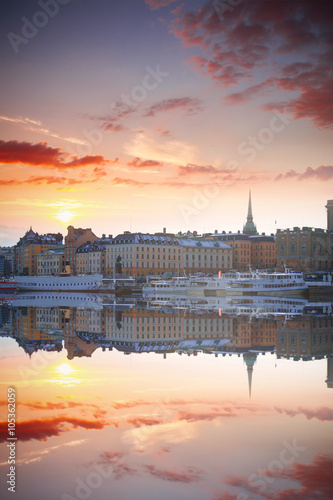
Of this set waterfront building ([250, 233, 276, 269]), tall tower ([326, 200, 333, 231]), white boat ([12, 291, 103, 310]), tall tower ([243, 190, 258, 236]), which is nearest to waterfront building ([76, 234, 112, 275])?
waterfront building ([250, 233, 276, 269])

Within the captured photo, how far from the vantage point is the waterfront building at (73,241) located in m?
148

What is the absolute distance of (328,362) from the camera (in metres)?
18.1

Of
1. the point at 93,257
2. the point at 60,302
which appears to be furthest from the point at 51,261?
the point at 60,302

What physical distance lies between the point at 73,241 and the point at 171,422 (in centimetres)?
14024

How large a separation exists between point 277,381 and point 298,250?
371ft

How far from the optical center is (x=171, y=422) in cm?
1109

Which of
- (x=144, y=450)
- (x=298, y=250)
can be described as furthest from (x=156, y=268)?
(x=144, y=450)

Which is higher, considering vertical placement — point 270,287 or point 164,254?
point 164,254

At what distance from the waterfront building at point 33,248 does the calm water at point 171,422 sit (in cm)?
15440

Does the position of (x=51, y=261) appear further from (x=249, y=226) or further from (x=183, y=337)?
(x=183, y=337)

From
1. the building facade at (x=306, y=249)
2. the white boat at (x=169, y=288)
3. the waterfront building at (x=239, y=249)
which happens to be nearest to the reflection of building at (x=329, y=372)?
the white boat at (x=169, y=288)

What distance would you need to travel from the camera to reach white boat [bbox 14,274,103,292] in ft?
364

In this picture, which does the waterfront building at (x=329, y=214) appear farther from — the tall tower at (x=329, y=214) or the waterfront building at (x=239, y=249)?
the waterfront building at (x=239, y=249)

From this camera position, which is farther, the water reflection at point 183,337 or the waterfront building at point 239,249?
the waterfront building at point 239,249
